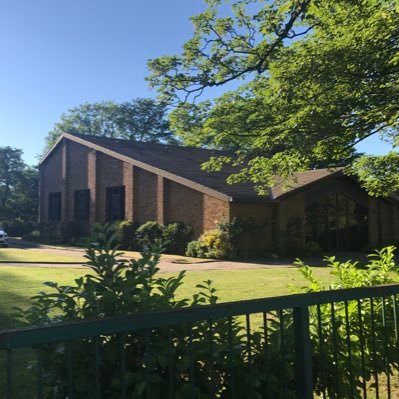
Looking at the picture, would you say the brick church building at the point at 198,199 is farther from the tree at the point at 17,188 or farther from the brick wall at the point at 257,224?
the tree at the point at 17,188

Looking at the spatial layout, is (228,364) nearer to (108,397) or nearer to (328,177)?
(108,397)

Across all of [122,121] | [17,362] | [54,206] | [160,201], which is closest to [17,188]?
[122,121]

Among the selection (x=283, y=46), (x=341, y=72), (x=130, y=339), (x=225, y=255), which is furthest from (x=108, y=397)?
(x=225, y=255)

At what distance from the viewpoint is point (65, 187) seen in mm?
37000

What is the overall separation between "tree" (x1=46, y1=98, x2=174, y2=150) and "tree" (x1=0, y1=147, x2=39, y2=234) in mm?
7766

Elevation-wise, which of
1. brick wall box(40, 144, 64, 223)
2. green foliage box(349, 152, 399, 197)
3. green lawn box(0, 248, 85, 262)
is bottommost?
green lawn box(0, 248, 85, 262)

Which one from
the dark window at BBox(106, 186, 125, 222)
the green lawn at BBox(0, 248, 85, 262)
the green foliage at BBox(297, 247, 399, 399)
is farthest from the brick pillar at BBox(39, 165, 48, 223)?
the green foliage at BBox(297, 247, 399, 399)

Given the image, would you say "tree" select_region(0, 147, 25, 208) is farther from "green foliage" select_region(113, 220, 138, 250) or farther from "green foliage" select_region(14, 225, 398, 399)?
"green foliage" select_region(14, 225, 398, 399)

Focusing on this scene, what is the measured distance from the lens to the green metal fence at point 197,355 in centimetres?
244

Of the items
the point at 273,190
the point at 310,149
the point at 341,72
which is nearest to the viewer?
the point at 341,72

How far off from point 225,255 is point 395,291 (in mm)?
19104

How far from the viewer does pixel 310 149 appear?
7.84m

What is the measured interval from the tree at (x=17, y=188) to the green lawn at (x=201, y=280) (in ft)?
131

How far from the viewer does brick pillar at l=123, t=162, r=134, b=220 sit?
30.4 m
